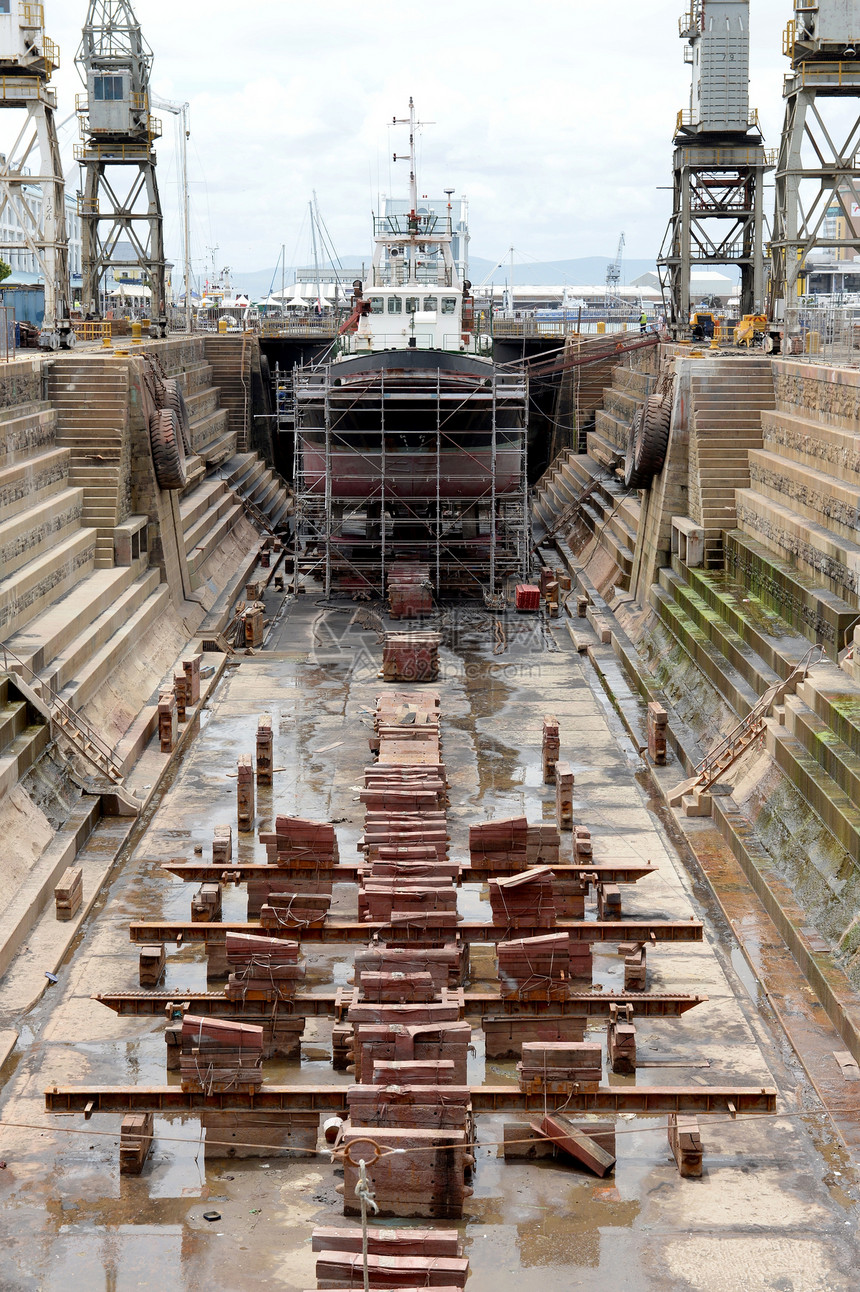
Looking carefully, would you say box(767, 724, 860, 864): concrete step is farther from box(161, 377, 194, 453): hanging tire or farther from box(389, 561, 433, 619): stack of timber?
box(161, 377, 194, 453): hanging tire

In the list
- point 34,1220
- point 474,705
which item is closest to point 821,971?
point 34,1220

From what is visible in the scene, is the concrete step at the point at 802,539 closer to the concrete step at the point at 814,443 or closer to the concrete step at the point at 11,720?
the concrete step at the point at 814,443

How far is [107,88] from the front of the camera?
48.5 m

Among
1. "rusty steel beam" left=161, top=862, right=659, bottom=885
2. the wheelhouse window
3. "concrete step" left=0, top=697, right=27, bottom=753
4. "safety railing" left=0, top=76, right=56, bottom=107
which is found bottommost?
"rusty steel beam" left=161, top=862, right=659, bottom=885

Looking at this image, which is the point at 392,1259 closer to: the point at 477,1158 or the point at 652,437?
the point at 477,1158

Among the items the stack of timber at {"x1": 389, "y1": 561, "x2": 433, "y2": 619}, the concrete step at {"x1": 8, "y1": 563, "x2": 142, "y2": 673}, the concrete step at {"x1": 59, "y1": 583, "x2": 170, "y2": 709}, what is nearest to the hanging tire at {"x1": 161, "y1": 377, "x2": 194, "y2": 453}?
the concrete step at {"x1": 59, "y1": 583, "x2": 170, "y2": 709}

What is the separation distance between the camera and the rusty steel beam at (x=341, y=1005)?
13.9m

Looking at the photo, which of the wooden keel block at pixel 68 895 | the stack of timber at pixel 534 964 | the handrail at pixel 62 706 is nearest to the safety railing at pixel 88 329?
the handrail at pixel 62 706

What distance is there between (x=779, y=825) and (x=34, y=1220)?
34.0 feet

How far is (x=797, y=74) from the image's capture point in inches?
1476

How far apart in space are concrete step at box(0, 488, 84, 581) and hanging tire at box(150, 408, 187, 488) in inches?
90.0

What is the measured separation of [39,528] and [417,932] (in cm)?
1326

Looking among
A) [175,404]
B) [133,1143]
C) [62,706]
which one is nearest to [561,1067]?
[133,1143]

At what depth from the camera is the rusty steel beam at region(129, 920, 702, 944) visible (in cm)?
1491
